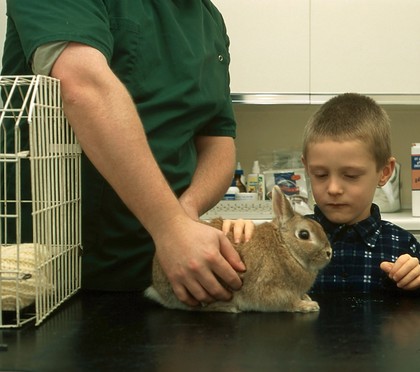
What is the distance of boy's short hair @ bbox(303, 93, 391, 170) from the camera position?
4.45ft

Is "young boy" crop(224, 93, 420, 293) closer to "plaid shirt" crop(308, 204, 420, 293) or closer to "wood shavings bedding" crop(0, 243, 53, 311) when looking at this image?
"plaid shirt" crop(308, 204, 420, 293)

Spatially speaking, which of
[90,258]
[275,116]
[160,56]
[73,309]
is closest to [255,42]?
[275,116]

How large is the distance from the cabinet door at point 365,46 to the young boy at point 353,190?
3.42ft

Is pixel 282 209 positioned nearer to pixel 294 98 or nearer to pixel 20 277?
pixel 20 277

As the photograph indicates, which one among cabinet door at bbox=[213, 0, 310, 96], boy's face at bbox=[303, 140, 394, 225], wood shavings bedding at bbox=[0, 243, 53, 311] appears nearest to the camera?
wood shavings bedding at bbox=[0, 243, 53, 311]

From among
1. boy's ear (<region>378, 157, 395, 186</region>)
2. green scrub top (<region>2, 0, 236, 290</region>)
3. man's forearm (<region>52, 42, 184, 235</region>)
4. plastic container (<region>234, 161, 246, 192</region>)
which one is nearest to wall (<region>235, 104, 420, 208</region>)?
plastic container (<region>234, 161, 246, 192</region>)

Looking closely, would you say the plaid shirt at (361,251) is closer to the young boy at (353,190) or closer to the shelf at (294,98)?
the young boy at (353,190)

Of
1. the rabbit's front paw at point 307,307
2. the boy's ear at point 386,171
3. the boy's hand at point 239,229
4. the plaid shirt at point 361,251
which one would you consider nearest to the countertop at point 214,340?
the rabbit's front paw at point 307,307

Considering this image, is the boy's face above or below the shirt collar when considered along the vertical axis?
above

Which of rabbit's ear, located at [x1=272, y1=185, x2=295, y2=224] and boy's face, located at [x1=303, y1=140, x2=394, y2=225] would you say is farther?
boy's face, located at [x1=303, y1=140, x2=394, y2=225]

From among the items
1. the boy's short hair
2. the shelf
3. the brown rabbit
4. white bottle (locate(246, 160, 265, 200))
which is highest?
the shelf

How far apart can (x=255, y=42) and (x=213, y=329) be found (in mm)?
1803

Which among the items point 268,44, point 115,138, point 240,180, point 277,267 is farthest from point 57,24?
point 240,180

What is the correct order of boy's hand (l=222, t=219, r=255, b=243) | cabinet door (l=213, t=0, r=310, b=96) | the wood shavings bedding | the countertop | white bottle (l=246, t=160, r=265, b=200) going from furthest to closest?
1. white bottle (l=246, t=160, r=265, b=200)
2. cabinet door (l=213, t=0, r=310, b=96)
3. boy's hand (l=222, t=219, r=255, b=243)
4. the wood shavings bedding
5. the countertop
